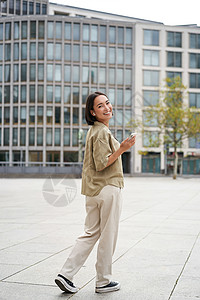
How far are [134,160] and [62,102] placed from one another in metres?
14.0

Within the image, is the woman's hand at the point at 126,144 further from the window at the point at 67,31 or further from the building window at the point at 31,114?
the window at the point at 67,31

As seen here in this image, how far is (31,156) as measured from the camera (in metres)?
66.8

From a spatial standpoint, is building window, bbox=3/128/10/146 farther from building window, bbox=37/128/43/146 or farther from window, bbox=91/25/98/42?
window, bbox=91/25/98/42

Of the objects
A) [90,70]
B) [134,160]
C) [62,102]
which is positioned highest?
[90,70]

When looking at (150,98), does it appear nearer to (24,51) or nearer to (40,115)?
(40,115)

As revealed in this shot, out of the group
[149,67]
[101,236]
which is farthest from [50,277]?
[149,67]

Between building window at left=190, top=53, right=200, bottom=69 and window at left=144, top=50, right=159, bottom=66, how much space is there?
5467 millimetres

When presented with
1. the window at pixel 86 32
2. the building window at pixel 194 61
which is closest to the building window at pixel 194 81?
the building window at pixel 194 61

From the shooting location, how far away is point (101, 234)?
3.91m

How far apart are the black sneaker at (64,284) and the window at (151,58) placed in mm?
67495

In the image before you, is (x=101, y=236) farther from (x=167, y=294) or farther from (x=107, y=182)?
(x=167, y=294)

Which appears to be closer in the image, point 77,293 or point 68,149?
point 77,293

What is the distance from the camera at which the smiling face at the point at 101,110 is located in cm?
406

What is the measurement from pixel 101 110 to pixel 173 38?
225ft
